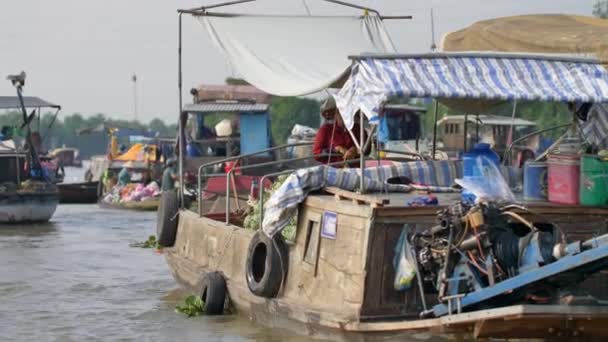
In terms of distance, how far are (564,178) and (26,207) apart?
582 inches

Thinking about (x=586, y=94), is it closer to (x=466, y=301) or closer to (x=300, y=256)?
(x=466, y=301)

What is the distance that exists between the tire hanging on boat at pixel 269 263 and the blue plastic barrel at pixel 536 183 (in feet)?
6.21

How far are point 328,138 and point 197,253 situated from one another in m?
1.93

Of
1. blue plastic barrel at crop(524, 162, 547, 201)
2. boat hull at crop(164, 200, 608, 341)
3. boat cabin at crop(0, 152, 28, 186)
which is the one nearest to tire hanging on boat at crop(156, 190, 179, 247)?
boat hull at crop(164, 200, 608, 341)

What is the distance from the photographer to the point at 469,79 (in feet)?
23.6

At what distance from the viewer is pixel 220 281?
30.0 ft

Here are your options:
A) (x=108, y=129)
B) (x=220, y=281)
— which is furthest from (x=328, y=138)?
(x=108, y=129)

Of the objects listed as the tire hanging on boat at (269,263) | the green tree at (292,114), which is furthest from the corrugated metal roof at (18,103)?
the green tree at (292,114)

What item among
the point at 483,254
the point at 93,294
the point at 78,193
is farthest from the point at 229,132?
the point at 483,254

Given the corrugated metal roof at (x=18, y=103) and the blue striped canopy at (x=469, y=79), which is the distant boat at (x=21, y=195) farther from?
the blue striped canopy at (x=469, y=79)

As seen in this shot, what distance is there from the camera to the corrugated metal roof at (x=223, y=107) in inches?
855

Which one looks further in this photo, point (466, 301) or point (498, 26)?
point (498, 26)

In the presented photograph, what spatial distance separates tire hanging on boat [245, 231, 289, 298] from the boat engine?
1550 mm

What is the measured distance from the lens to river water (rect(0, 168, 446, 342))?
30.0 feet
